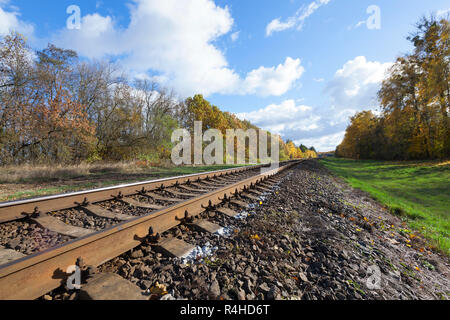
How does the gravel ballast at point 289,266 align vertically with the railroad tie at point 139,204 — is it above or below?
below

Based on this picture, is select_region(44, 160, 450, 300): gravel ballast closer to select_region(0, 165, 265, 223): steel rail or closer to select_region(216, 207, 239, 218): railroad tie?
select_region(216, 207, 239, 218): railroad tie

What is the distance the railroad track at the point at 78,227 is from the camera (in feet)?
4.32

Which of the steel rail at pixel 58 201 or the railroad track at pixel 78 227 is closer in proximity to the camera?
the railroad track at pixel 78 227

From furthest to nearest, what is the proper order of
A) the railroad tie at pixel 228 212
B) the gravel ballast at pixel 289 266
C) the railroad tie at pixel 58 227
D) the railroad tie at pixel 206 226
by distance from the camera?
the railroad tie at pixel 228 212 → the railroad tie at pixel 206 226 → the railroad tie at pixel 58 227 → the gravel ballast at pixel 289 266

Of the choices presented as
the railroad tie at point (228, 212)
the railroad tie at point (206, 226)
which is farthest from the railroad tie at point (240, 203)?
the railroad tie at point (206, 226)

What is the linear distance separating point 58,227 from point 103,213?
1.93 feet

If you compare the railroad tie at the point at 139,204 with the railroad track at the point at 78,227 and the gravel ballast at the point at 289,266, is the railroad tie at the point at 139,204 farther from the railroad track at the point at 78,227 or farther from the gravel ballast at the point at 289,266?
the gravel ballast at the point at 289,266

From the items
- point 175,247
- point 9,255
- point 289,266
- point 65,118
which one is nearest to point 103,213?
point 9,255

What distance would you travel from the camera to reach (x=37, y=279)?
52.2 inches

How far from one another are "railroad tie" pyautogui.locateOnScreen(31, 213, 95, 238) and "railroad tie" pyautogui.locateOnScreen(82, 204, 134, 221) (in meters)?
0.43

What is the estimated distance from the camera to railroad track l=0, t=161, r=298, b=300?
132 cm

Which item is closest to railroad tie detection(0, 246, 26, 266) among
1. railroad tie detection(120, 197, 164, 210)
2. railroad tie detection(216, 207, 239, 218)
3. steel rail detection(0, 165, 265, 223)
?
steel rail detection(0, 165, 265, 223)
